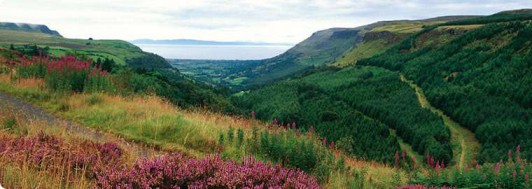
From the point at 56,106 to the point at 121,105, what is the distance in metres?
2.31

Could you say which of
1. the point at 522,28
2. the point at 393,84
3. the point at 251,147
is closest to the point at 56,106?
the point at 251,147

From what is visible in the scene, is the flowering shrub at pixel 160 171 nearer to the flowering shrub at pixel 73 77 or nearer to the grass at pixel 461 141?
the flowering shrub at pixel 73 77

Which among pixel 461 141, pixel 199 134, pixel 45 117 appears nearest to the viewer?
pixel 199 134

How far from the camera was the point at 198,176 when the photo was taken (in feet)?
17.9

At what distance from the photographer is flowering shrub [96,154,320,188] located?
514 centimetres

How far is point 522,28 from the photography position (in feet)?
463

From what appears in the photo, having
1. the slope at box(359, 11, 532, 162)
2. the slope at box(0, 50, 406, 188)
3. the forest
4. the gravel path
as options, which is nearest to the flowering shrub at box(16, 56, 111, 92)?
the slope at box(0, 50, 406, 188)

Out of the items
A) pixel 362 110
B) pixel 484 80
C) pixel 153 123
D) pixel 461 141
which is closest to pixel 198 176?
pixel 153 123

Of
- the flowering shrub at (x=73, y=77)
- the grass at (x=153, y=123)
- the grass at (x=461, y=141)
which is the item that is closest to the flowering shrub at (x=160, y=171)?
the grass at (x=153, y=123)

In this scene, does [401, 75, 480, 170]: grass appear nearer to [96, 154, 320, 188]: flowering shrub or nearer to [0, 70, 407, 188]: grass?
[0, 70, 407, 188]: grass

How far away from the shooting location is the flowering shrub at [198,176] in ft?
16.9

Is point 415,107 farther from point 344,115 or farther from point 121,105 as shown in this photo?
point 121,105

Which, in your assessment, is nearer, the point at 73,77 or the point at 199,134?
the point at 199,134

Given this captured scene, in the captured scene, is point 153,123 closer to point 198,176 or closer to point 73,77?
point 73,77
